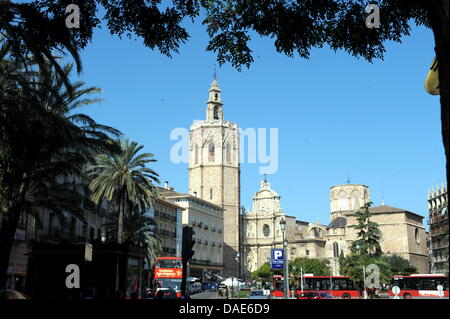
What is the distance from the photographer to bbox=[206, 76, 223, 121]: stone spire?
107438 millimetres

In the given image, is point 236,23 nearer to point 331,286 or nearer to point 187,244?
point 187,244

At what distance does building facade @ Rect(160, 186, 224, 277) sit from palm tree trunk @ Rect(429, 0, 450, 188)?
7375 centimetres

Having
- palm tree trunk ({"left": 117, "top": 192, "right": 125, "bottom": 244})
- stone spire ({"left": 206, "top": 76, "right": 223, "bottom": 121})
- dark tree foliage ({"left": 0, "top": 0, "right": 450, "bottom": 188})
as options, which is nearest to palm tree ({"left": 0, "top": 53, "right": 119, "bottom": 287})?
dark tree foliage ({"left": 0, "top": 0, "right": 450, "bottom": 188})

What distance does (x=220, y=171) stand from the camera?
101 metres

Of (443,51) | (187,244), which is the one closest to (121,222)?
(187,244)

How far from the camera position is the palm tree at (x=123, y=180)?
1191 inches

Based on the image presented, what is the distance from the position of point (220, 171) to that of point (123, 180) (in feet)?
232

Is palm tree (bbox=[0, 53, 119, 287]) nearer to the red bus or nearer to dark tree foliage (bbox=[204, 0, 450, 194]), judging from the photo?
dark tree foliage (bbox=[204, 0, 450, 194])

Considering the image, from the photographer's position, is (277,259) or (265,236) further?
(265,236)

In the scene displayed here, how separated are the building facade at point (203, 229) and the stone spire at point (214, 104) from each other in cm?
2099

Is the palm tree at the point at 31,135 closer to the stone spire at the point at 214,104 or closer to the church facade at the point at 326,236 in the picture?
the church facade at the point at 326,236

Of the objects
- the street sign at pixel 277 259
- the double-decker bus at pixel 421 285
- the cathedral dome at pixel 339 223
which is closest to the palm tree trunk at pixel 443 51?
the street sign at pixel 277 259

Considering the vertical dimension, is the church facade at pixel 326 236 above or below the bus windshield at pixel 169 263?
above

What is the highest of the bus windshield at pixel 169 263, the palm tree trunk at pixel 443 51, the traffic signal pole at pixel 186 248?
the palm tree trunk at pixel 443 51
